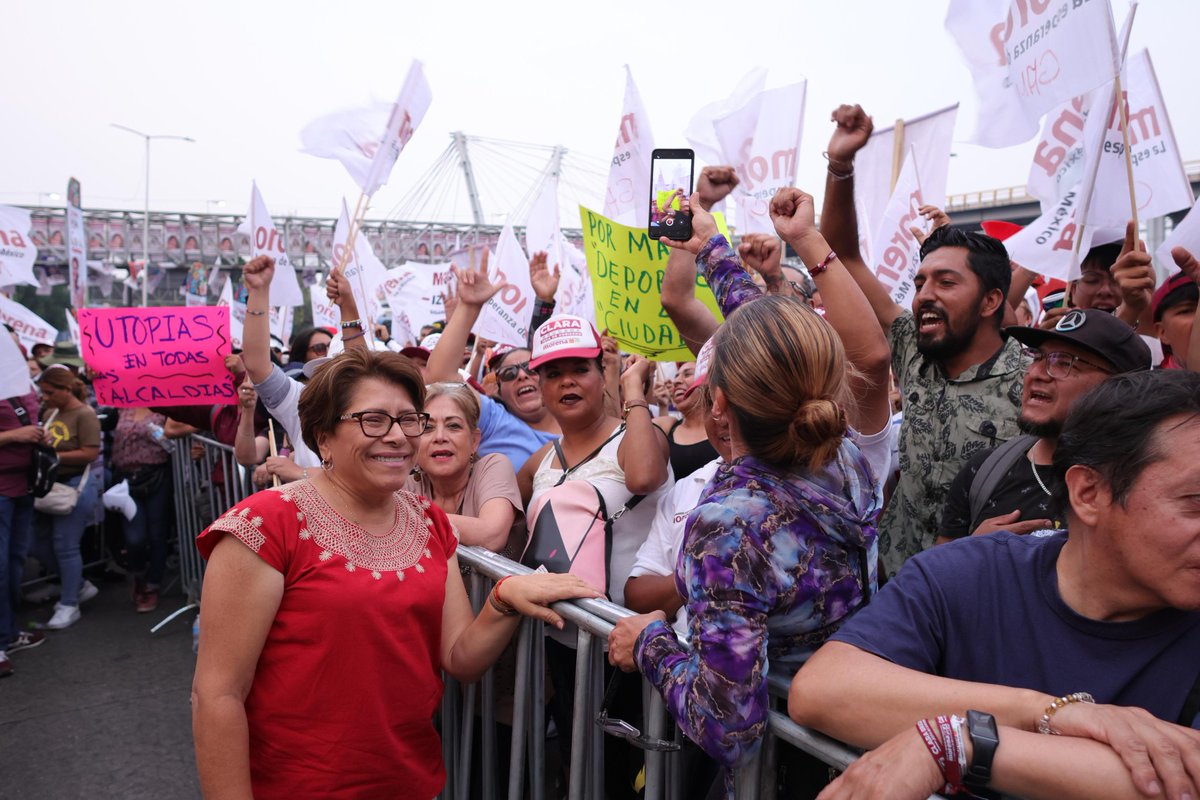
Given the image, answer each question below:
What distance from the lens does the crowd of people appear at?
130 centimetres

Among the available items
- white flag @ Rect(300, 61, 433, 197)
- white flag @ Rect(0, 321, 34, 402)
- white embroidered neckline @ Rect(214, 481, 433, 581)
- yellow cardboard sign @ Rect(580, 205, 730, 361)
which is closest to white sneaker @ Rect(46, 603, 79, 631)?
white flag @ Rect(0, 321, 34, 402)

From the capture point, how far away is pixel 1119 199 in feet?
12.5

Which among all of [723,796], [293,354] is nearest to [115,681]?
[293,354]

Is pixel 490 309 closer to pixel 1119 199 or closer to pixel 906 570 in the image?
pixel 1119 199

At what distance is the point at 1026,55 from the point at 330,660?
3.86 meters

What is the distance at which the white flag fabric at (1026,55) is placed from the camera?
3381 mm

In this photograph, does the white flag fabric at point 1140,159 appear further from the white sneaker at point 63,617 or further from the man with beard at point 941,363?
the white sneaker at point 63,617

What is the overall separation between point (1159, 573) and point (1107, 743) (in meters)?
0.31

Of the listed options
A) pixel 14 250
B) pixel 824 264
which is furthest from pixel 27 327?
pixel 824 264

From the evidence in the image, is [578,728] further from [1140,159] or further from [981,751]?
[1140,159]

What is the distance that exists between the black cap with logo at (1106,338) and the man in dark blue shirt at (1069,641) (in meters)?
0.85

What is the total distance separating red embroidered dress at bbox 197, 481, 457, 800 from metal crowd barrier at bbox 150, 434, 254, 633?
153 inches

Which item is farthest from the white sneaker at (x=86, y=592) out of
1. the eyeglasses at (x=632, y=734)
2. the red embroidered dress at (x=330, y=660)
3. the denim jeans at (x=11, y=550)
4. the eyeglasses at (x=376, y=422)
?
the eyeglasses at (x=632, y=734)

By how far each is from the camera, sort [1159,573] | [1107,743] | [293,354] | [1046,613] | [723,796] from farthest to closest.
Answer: [293,354] < [723,796] < [1046,613] < [1159,573] < [1107,743]
